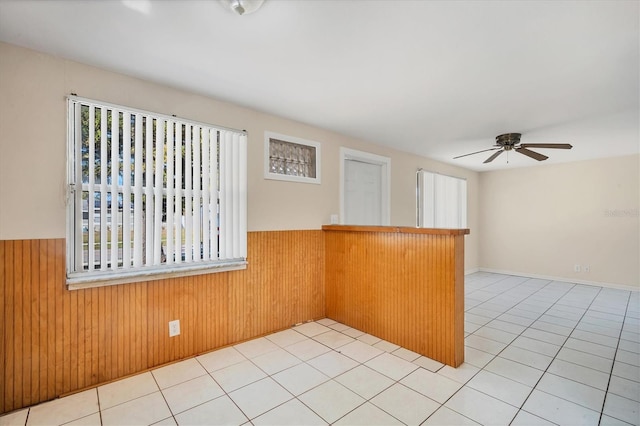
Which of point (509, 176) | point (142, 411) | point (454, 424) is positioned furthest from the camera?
point (509, 176)

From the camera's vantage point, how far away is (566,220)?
5.67 m

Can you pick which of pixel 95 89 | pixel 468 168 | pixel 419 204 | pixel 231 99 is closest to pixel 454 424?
pixel 231 99

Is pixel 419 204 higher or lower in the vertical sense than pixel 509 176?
lower

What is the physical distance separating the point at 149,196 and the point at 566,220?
272 inches

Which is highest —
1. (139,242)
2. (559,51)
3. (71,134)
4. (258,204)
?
(559,51)

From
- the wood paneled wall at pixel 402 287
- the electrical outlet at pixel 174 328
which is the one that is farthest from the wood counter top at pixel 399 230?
the electrical outlet at pixel 174 328

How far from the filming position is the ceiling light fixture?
1485mm

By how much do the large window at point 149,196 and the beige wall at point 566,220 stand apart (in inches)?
233

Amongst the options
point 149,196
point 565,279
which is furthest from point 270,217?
point 565,279

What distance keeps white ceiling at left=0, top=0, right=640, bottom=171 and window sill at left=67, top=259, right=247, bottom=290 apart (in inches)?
60.7

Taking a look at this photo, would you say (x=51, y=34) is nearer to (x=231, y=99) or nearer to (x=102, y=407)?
(x=231, y=99)

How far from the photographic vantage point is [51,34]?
5.96ft

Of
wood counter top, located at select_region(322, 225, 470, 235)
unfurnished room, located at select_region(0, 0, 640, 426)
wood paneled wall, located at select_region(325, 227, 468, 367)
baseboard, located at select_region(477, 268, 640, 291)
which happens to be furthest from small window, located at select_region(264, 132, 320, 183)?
baseboard, located at select_region(477, 268, 640, 291)

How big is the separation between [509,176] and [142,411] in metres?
7.14
